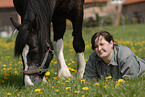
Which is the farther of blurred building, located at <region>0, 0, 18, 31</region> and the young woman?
blurred building, located at <region>0, 0, 18, 31</region>

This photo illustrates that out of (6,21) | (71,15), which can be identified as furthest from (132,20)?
(71,15)

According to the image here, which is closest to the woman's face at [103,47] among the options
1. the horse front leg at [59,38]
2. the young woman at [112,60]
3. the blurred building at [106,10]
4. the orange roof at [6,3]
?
the young woman at [112,60]

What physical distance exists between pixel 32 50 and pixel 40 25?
0.37 meters

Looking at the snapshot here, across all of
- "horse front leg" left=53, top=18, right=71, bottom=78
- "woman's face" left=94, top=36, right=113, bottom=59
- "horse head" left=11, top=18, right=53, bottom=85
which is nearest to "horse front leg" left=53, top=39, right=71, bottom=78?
"horse front leg" left=53, top=18, right=71, bottom=78

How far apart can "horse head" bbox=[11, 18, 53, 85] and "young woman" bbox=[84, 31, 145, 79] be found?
0.78 m

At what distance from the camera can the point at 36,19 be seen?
2.66 metres

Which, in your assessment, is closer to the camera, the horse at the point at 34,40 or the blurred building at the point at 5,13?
the horse at the point at 34,40

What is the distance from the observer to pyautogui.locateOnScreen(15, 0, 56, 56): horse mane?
262 cm

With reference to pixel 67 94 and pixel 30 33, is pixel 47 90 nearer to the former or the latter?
pixel 67 94

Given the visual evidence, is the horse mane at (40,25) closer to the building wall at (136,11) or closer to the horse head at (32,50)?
the horse head at (32,50)

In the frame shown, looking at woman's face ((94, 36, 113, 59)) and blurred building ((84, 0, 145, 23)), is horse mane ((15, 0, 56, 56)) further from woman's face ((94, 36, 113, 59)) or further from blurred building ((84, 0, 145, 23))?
blurred building ((84, 0, 145, 23))

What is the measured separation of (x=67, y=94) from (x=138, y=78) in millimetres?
1063

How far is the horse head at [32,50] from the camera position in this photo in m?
2.65

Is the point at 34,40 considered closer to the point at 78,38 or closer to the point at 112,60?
the point at 112,60
